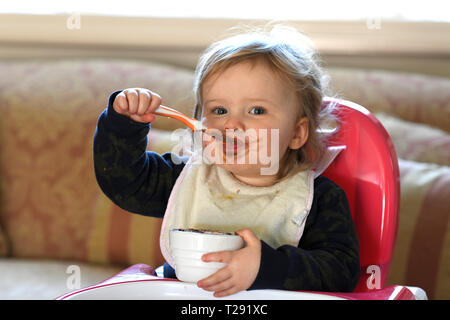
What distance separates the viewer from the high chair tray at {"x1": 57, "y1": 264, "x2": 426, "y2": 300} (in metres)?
0.67

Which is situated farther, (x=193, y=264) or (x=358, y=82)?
(x=358, y=82)

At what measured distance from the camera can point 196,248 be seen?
64 centimetres

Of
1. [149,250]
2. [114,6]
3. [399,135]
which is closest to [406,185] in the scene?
[399,135]

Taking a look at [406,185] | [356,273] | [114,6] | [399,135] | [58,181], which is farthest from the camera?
[114,6]

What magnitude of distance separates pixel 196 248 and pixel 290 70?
0.39 metres

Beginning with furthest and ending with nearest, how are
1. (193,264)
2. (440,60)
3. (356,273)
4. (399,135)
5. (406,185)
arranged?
(440,60) < (399,135) < (406,185) < (356,273) < (193,264)

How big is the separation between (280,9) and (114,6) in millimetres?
543

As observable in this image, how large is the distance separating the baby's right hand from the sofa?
0.60 m

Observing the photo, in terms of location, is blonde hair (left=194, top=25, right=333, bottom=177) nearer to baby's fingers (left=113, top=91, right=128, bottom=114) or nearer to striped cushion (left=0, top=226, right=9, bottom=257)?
baby's fingers (left=113, top=91, right=128, bottom=114)

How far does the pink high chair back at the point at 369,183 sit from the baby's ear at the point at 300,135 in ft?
0.19

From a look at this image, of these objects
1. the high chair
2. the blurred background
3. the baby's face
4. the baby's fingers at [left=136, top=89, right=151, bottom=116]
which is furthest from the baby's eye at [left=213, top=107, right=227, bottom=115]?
the blurred background

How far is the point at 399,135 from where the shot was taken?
1.44 m

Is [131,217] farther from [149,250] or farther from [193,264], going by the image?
[193,264]

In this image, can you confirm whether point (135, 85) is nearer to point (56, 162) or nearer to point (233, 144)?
point (56, 162)
